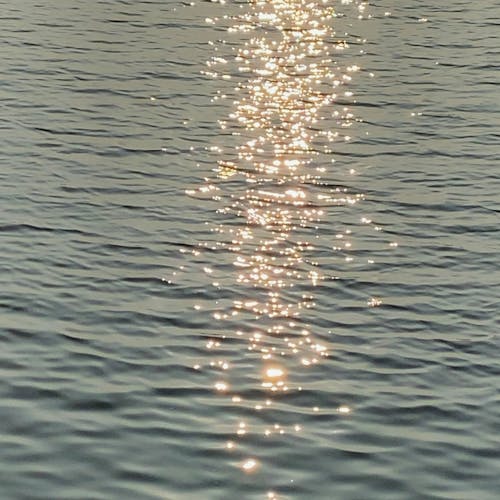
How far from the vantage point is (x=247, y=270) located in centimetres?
1928

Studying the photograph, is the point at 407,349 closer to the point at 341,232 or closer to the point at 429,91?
the point at 341,232

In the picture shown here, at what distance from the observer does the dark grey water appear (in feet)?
46.3

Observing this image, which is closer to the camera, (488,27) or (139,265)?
(139,265)

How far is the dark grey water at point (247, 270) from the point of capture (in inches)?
556

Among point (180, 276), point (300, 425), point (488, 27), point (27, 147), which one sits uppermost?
point (488, 27)

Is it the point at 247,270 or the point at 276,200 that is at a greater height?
the point at 276,200

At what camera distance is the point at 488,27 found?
36.7m

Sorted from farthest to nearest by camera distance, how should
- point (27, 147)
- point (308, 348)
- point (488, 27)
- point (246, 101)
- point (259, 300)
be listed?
point (488, 27), point (246, 101), point (27, 147), point (259, 300), point (308, 348)

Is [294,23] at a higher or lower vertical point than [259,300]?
higher

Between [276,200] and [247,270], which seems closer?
[247,270]

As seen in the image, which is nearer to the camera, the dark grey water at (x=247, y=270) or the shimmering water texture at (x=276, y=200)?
the dark grey water at (x=247, y=270)

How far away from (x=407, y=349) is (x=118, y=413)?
12.9 ft

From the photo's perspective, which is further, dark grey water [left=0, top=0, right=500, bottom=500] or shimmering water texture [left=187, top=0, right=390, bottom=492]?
shimmering water texture [left=187, top=0, right=390, bottom=492]

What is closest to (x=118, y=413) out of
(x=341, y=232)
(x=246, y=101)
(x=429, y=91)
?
(x=341, y=232)
